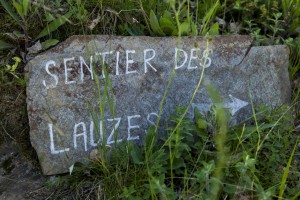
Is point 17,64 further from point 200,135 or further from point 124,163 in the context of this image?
point 200,135

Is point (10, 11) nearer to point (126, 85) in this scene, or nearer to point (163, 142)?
point (126, 85)

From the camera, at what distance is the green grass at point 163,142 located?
1763 millimetres

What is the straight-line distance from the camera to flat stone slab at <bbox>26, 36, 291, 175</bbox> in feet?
6.59

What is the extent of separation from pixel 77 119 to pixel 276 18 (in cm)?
131

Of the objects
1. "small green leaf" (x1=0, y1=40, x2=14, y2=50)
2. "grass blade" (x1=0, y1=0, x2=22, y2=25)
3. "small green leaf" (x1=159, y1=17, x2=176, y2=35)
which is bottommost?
"small green leaf" (x1=0, y1=40, x2=14, y2=50)

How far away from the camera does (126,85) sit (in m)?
2.12

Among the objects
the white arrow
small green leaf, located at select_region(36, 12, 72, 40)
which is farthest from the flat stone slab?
small green leaf, located at select_region(36, 12, 72, 40)

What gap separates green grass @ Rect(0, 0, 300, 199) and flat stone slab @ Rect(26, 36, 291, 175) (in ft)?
0.26

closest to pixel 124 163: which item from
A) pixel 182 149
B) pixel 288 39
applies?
pixel 182 149

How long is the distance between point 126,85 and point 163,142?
1.09 feet

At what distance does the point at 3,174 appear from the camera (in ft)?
6.63

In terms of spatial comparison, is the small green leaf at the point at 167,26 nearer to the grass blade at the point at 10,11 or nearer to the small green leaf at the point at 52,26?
the small green leaf at the point at 52,26

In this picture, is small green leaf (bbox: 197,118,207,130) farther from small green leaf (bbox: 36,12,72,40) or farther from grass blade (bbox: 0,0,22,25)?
grass blade (bbox: 0,0,22,25)

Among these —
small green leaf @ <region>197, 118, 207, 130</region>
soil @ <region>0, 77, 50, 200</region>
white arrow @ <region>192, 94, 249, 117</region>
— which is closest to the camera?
small green leaf @ <region>197, 118, 207, 130</region>
